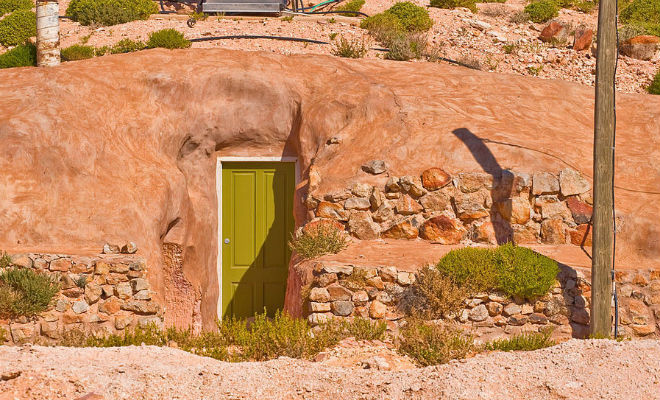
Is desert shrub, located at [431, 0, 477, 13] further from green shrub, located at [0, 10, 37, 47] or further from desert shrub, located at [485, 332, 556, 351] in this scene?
desert shrub, located at [485, 332, 556, 351]

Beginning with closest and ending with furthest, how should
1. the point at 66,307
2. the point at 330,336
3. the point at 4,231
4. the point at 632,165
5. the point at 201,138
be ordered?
the point at 330,336 → the point at 66,307 → the point at 4,231 → the point at 632,165 → the point at 201,138

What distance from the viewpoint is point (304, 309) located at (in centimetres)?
1169

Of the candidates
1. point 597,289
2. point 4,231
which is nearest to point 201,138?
point 4,231

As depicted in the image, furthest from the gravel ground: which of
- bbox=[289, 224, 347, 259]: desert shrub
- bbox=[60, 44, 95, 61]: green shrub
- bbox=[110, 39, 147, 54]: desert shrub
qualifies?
bbox=[110, 39, 147, 54]: desert shrub

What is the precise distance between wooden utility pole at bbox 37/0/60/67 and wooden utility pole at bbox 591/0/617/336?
10746 mm

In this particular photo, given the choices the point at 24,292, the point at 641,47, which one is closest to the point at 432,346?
the point at 24,292

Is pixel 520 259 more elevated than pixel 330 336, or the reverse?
pixel 520 259

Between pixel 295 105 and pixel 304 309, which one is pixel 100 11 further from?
pixel 304 309

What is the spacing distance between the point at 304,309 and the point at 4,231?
4.71 metres

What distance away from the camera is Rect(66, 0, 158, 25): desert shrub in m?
24.5

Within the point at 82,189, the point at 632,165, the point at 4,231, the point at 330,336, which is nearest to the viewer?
the point at 330,336

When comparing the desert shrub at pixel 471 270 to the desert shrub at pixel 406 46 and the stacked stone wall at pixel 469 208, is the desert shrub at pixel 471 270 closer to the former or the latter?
the stacked stone wall at pixel 469 208

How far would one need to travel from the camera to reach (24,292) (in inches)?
423

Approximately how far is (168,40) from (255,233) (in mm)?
7058
